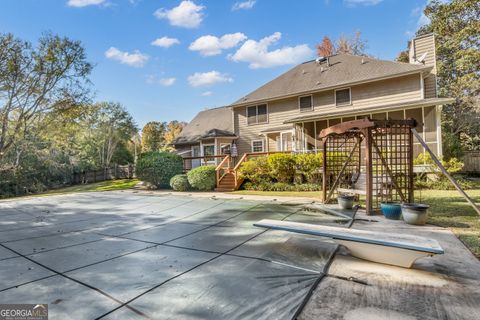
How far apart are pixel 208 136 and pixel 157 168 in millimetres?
4842

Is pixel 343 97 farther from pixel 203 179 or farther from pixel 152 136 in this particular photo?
pixel 152 136

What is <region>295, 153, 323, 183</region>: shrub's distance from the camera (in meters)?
11.4

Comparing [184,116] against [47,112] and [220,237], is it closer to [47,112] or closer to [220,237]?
[47,112]

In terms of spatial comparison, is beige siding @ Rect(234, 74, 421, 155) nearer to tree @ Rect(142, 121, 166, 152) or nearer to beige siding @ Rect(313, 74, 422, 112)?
beige siding @ Rect(313, 74, 422, 112)

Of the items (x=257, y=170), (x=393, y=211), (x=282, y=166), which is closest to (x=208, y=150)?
(x=257, y=170)

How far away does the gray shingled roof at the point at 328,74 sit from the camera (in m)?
13.4

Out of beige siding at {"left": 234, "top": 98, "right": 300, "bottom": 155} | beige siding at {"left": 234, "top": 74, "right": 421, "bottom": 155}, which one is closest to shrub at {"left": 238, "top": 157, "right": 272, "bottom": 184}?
beige siding at {"left": 234, "top": 74, "right": 421, "bottom": 155}

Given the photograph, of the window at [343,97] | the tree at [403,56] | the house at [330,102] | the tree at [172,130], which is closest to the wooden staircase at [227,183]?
the house at [330,102]

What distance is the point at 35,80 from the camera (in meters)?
13.1

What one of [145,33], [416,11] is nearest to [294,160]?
[145,33]

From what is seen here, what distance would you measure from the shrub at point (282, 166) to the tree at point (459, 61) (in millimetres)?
10212

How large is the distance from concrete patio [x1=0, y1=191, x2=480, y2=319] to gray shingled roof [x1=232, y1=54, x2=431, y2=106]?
1107 centimetres

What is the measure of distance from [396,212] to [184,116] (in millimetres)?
40322

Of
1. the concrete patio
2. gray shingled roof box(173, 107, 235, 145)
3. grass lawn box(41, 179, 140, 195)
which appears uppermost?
gray shingled roof box(173, 107, 235, 145)
